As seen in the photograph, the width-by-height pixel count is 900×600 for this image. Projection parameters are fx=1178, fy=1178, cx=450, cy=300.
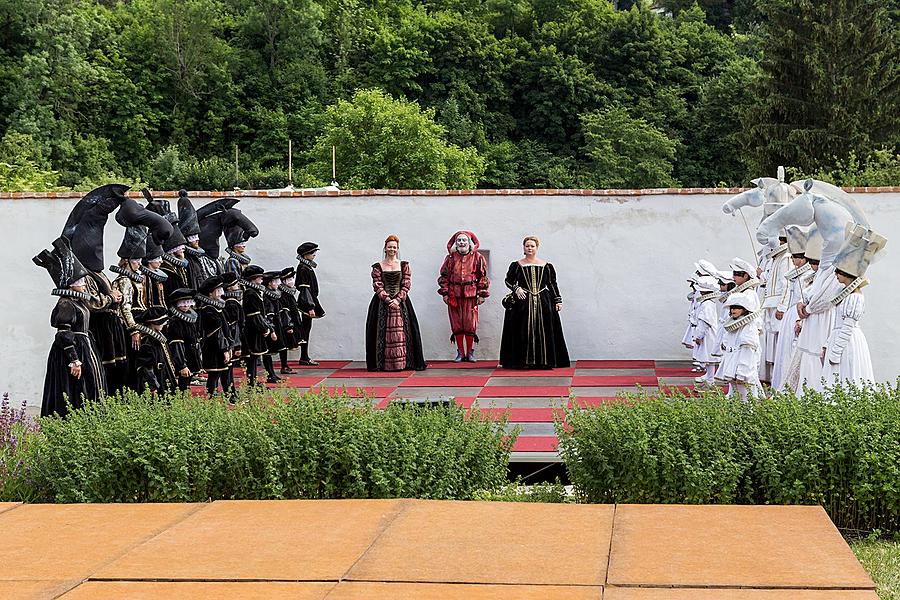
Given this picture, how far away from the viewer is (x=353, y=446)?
258 inches

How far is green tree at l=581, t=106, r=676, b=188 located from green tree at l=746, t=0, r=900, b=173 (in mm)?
4385

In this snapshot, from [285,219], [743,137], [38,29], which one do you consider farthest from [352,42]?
[285,219]

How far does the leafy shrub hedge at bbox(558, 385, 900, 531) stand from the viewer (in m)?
6.26

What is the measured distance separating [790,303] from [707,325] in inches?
88.4

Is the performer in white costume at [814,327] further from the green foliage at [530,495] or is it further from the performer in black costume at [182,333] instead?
the performer in black costume at [182,333]

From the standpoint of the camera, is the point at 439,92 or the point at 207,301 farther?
the point at 439,92

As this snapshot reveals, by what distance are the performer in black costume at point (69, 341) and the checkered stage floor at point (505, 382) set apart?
2.10 meters

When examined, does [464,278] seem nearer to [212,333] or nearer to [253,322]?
[253,322]

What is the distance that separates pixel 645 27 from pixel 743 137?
42.2 ft

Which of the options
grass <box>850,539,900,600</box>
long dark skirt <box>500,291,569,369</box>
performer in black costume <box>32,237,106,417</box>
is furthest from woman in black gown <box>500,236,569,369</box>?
grass <box>850,539,900,600</box>

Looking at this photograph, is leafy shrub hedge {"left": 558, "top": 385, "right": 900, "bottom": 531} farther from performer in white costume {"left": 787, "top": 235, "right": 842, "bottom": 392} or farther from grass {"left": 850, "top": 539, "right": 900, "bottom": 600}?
performer in white costume {"left": 787, "top": 235, "right": 842, "bottom": 392}

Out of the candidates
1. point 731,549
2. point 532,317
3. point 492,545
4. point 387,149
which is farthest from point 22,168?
point 731,549

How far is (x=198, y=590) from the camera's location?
4652mm

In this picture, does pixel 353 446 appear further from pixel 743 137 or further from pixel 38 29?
pixel 38 29
